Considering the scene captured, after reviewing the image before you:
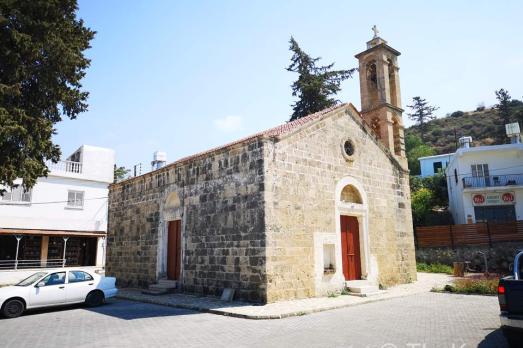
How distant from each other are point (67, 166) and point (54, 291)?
17.2 m

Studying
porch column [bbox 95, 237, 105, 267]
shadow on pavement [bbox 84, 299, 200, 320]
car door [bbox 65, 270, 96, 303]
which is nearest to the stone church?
shadow on pavement [bbox 84, 299, 200, 320]

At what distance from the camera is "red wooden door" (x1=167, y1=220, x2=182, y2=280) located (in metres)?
13.0

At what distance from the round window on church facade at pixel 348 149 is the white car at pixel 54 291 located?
28.2 feet

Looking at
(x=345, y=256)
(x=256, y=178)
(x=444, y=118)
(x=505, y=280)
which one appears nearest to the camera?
(x=505, y=280)

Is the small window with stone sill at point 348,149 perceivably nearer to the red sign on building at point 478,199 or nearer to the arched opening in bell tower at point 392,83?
the arched opening in bell tower at point 392,83

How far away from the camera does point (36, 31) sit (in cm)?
1059

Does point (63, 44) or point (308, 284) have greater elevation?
point (63, 44)

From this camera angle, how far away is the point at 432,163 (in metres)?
38.8

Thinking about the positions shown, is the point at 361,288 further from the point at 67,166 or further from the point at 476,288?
the point at 67,166

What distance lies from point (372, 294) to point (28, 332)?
886cm

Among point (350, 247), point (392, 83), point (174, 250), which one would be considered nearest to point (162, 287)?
point (174, 250)

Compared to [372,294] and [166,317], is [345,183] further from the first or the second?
[166,317]

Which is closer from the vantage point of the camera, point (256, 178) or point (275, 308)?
point (275, 308)

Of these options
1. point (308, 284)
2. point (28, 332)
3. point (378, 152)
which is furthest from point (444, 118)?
point (28, 332)
